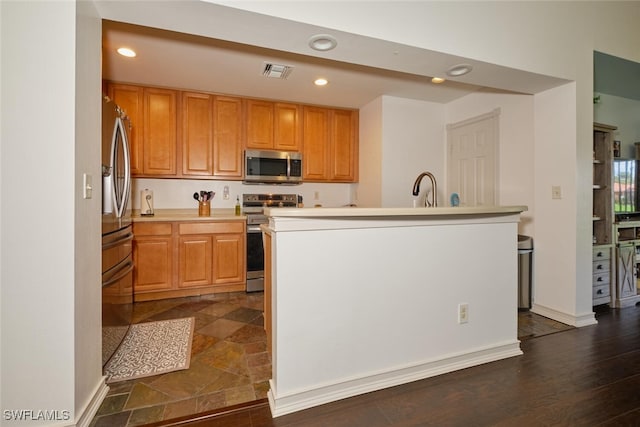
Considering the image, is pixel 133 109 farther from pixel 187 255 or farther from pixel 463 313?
pixel 463 313

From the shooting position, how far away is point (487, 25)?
2174mm

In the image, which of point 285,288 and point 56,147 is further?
point 285,288

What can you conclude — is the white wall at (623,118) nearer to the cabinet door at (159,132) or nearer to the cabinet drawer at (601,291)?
the cabinet drawer at (601,291)

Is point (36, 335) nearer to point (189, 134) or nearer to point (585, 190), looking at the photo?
point (189, 134)

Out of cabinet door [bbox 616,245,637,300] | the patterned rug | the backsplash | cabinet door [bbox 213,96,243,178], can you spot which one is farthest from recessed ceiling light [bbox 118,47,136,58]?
cabinet door [bbox 616,245,637,300]

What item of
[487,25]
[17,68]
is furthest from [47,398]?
[487,25]

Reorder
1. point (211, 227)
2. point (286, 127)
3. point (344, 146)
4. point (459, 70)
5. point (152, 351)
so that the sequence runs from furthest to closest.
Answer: point (344, 146), point (286, 127), point (211, 227), point (459, 70), point (152, 351)

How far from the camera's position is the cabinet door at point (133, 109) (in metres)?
3.33

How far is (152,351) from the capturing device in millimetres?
2164

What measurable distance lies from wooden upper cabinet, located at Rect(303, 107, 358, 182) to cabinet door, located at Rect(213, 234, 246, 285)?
4.32 ft

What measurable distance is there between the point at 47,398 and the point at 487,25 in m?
3.41

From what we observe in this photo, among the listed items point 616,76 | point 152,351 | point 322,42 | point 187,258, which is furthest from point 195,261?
point 616,76

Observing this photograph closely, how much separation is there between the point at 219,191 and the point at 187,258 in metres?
1.07

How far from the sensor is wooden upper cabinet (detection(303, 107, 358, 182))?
4141 millimetres
